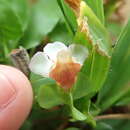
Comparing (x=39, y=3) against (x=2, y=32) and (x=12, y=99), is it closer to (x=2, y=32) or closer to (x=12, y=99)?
(x=2, y=32)

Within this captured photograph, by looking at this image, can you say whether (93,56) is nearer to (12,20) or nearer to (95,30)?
(95,30)

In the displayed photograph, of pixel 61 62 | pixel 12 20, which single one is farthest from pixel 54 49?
pixel 12 20

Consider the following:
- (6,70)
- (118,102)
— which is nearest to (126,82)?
(118,102)

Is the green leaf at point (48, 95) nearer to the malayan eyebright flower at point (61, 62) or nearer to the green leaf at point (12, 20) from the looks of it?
the malayan eyebright flower at point (61, 62)

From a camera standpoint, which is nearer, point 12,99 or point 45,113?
point 12,99

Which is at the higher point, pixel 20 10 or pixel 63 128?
pixel 20 10

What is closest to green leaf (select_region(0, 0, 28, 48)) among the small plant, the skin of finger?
the small plant
